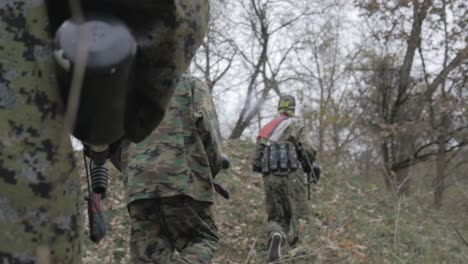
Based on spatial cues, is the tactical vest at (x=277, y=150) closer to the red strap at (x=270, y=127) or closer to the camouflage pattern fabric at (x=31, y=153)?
the red strap at (x=270, y=127)

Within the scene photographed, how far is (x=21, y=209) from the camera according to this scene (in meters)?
1.04

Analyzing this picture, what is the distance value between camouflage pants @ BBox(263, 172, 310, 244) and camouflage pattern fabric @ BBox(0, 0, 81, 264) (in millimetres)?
5767

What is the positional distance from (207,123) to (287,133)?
11.3 feet

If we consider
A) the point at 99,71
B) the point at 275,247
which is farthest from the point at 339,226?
the point at 99,71

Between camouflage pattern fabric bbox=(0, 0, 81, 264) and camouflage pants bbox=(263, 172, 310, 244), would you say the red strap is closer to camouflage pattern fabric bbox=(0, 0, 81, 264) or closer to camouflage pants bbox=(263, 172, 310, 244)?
camouflage pants bbox=(263, 172, 310, 244)

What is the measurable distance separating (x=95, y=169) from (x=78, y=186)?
1.11 metres

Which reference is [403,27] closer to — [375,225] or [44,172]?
[375,225]

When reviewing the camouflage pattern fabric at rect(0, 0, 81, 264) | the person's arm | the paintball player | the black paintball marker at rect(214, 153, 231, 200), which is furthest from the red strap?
the camouflage pattern fabric at rect(0, 0, 81, 264)

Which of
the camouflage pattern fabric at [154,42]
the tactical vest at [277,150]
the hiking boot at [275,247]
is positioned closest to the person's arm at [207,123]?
the camouflage pattern fabric at [154,42]

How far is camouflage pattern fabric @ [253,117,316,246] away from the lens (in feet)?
22.6

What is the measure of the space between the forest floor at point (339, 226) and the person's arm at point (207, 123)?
2.23 ft

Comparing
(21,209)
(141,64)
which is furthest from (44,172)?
(141,64)

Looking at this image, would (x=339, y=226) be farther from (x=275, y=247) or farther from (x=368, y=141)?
(x=368, y=141)

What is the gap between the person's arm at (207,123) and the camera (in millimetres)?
3559
